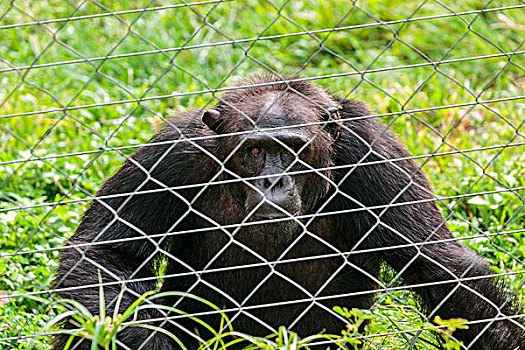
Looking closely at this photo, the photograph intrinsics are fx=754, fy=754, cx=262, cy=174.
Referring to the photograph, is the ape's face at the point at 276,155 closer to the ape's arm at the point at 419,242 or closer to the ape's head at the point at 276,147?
the ape's head at the point at 276,147

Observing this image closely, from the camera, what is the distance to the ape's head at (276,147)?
159 inches

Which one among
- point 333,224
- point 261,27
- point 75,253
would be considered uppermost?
point 261,27

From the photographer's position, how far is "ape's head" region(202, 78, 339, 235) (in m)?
4.04

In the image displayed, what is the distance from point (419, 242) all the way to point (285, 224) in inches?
32.1

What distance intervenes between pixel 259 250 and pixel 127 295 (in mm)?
934

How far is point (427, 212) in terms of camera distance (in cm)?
451

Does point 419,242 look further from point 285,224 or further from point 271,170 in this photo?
point 271,170

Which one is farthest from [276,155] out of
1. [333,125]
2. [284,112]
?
[333,125]

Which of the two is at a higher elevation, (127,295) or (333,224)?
(333,224)

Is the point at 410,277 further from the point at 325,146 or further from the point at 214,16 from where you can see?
the point at 214,16

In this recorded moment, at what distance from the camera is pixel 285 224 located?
4.24 m

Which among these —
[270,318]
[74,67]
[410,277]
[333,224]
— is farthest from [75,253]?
[74,67]

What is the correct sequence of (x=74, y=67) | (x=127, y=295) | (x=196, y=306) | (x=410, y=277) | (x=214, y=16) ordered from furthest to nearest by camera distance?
(x=214, y=16) < (x=74, y=67) < (x=196, y=306) < (x=410, y=277) < (x=127, y=295)

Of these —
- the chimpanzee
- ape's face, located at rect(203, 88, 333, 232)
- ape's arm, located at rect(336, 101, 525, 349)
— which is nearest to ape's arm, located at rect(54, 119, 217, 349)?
the chimpanzee
